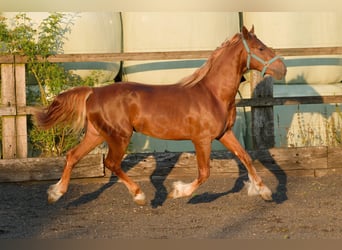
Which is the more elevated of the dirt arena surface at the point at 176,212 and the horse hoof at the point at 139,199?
the horse hoof at the point at 139,199

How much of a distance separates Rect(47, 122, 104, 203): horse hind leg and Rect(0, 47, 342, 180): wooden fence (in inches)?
60.0

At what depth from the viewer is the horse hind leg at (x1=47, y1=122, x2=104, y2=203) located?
23.8 feet

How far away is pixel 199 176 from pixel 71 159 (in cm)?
134

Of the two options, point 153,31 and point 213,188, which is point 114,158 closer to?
point 213,188

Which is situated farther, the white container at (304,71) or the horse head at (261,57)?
the white container at (304,71)

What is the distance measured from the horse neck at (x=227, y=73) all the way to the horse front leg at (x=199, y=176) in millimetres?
563

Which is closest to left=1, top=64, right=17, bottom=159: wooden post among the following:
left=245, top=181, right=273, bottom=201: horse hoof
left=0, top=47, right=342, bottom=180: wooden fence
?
left=0, top=47, right=342, bottom=180: wooden fence

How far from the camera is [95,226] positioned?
20.4 feet

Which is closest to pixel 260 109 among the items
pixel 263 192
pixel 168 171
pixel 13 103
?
pixel 168 171

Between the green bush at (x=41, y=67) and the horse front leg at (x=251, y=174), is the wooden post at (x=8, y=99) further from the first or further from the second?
the horse front leg at (x=251, y=174)

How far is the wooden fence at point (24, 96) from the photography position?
Answer: 879cm

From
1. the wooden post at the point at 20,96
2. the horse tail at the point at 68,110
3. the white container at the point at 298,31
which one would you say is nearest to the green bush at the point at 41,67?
the wooden post at the point at 20,96

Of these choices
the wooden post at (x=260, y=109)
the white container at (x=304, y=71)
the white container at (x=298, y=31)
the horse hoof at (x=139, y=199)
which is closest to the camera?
the horse hoof at (x=139, y=199)

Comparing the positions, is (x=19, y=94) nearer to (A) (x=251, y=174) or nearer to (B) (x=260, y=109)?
(B) (x=260, y=109)
